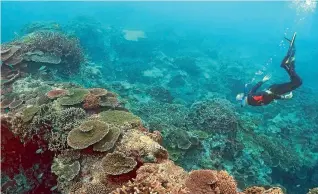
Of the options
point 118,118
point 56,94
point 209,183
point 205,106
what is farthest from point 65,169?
point 205,106

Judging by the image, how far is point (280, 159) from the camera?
12820 millimetres

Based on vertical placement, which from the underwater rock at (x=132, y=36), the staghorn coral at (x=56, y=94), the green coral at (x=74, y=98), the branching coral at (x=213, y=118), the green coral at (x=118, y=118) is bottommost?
the underwater rock at (x=132, y=36)

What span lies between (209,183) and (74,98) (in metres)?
4.92

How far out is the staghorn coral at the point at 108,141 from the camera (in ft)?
20.5

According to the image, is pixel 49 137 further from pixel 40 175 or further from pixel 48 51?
pixel 48 51

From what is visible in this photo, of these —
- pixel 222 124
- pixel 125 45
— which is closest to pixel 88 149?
pixel 222 124

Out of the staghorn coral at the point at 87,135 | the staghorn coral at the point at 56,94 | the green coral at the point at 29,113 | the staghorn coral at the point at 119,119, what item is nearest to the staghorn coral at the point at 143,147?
the staghorn coral at the point at 87,135

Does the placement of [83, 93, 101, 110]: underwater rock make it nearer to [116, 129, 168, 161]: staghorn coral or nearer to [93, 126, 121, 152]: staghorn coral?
[93, 126, 121, 152]: staghorn coral

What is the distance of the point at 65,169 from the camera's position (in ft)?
20.5

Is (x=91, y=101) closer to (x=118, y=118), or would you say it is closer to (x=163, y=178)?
(x=118, y=118)

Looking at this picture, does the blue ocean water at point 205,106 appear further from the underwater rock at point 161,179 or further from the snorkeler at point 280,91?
the underwater rock at point 161,179

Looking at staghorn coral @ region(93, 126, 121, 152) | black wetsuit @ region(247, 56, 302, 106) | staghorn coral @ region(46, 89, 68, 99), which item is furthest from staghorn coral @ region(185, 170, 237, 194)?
black wetsuit @ region(247, 56, 302, 106)

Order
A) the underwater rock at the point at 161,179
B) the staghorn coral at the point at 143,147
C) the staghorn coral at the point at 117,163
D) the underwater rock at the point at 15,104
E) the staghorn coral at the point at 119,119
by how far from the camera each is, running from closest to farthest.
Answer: the underwater rock at the point at 161,179 → the staghorn coral at the point at 117,163 → the staghorn coral at the point at 143,147 → the staghorn coral at the point at 119,119 → the underwater rock at the point at 15,104

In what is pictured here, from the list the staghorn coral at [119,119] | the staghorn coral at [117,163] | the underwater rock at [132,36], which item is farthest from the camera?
the underwater rock at [132,36]
